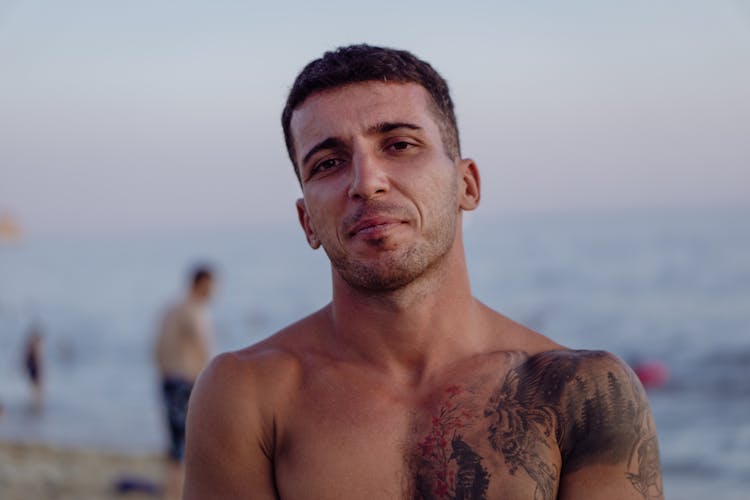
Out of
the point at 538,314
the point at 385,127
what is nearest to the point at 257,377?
the point at 385,127

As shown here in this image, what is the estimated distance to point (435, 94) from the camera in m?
2.64

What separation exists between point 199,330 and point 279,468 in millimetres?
5754

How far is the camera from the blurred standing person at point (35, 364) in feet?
50.1

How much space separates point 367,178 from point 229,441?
0.79 m

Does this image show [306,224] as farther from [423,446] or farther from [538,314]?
[538,314]

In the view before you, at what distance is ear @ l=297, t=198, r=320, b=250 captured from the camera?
2.72 meters

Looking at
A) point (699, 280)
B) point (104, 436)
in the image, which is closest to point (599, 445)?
point (104, 436)

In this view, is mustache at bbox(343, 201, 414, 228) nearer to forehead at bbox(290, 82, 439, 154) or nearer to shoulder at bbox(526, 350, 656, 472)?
forehead at bbox(290, 82, 439, 154)

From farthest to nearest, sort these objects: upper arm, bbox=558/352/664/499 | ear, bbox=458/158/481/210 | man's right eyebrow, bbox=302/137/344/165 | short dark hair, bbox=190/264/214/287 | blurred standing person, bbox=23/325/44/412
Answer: blurred standing person, bbox=23/325/44/412 → short dark hair, bbox=190/264/214/287 → ear, bbox=458/158/481/210 → man's right eyebrow, bbox=302/137/344/165 → upper arm, bbox=558/352/664/499

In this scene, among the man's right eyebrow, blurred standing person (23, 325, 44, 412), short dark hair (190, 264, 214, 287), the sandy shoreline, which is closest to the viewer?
the man's right eyebrow

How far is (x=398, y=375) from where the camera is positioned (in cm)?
256

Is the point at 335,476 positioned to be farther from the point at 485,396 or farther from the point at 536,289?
the point at 536,289

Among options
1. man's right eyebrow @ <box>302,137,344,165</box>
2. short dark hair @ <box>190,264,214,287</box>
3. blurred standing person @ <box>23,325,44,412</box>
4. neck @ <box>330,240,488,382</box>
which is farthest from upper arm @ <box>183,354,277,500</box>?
blurred standing person @ <box>23,325,44,412</box>

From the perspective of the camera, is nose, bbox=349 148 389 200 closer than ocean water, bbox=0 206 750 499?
Yes
